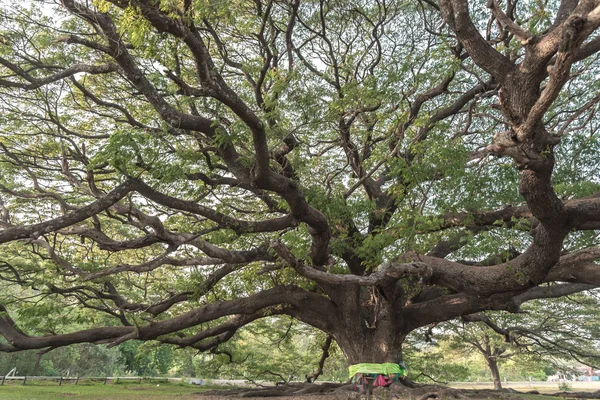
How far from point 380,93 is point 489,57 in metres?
2.80

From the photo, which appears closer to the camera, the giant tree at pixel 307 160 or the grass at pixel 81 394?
the giant tree at pixel 307 160

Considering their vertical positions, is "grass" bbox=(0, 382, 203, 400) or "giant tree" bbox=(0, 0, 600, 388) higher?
"giant tree" bbox=(0, 0, 600, 388)

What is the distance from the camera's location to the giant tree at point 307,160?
4.75 meters

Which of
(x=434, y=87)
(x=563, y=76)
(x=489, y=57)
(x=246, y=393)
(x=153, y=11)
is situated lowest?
(x=246, y=393)

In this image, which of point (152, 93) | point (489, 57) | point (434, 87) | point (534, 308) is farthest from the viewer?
point (534, 308)

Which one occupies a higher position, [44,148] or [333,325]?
[44,148]

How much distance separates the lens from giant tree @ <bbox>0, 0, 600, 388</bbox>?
187 inches

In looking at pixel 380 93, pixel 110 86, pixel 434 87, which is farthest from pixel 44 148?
pixel 434 87

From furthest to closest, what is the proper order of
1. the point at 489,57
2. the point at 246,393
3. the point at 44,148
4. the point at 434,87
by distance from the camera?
the point at 246,393 → the point at 44,148 → the point at 434,87 → the point at 489,57

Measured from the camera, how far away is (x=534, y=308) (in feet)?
55.3

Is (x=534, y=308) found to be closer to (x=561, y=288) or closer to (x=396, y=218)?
(x=561, y=288)

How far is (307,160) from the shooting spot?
A: 782 cm

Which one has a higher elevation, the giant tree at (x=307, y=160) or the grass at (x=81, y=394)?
the giant tree at (x=307, y=160)

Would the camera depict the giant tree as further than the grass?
No
